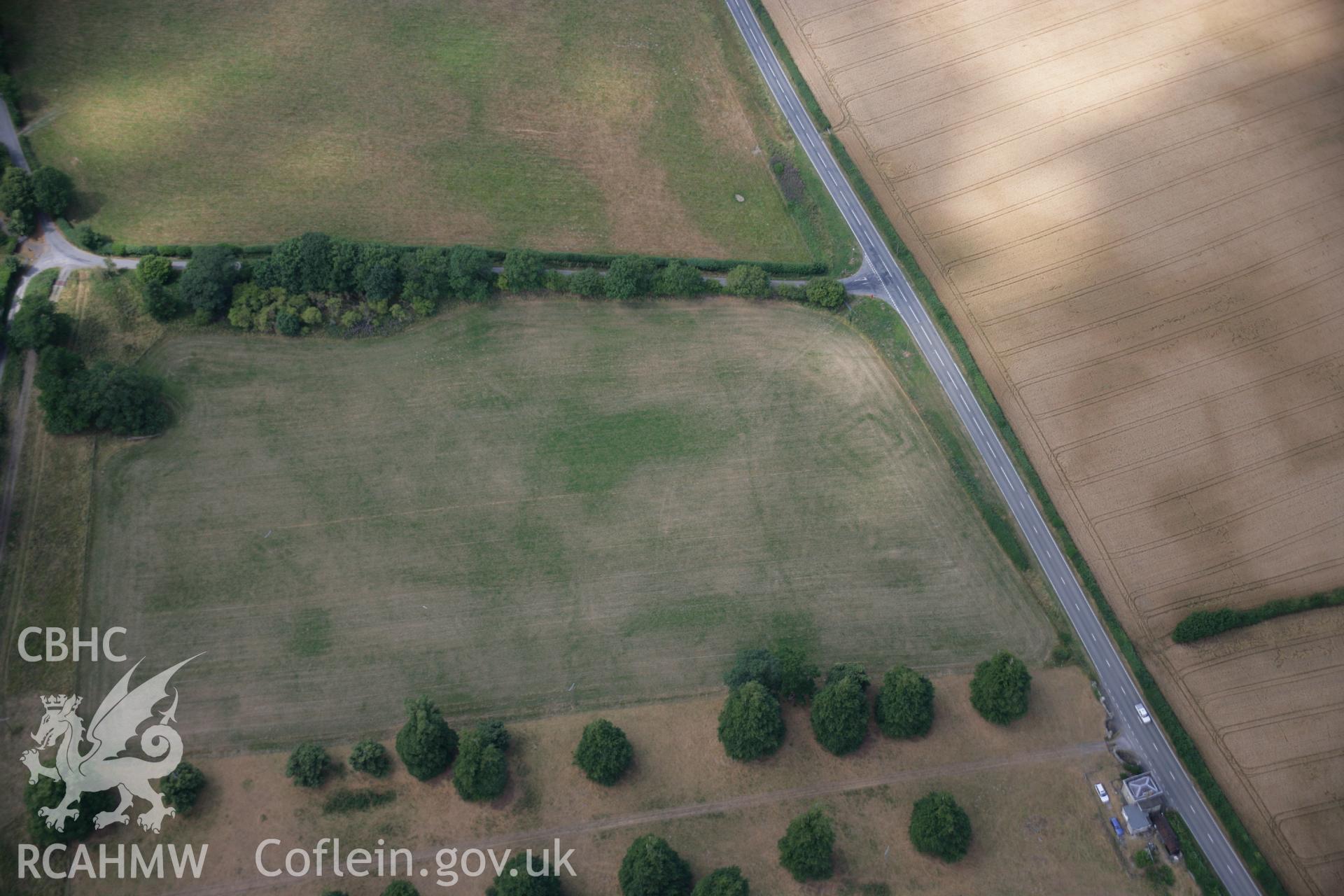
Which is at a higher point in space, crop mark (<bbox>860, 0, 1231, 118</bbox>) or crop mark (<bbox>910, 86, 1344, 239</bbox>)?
crop mark (<bbox>860, 0, 1231, 118</bbox>)

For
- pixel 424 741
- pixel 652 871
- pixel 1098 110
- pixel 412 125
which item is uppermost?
pixel 412 125

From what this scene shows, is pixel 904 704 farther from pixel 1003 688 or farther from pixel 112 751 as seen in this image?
pixel 112 751

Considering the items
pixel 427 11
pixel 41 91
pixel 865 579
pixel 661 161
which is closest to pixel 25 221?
pixel 41 91

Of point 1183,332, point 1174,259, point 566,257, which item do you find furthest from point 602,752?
point 1174,259

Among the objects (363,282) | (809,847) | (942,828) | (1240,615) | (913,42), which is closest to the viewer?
(809,847)

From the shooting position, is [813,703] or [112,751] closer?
[112,751]

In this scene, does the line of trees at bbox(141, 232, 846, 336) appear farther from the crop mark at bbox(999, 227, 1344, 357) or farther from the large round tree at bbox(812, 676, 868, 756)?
the large round tree at bbox(812, 676, 868, 756)

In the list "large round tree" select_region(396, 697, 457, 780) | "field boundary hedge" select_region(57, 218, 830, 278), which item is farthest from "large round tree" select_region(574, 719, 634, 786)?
"field boundary hedge" select_region(57, 218, 830, 278)
